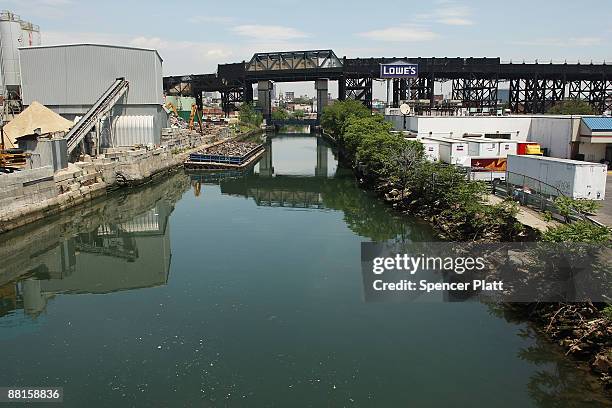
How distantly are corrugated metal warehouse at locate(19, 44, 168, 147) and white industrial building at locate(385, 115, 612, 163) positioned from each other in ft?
68.6

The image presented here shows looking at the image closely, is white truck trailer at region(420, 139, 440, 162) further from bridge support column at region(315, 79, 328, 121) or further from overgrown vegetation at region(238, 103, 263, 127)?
overgrown vegetation at region(238, 103, 263, 127)

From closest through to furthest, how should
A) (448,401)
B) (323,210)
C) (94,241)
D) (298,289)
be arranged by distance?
(448,401)
(298,289)
(94,241)
(323,210)

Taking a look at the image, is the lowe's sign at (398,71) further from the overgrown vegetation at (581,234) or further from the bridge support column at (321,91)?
the overgrown vegetation at (581,234)

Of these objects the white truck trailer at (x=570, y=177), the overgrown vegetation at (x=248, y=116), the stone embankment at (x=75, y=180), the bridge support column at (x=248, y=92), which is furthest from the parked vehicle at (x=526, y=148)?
the bridge support column at (x=248, y=92)

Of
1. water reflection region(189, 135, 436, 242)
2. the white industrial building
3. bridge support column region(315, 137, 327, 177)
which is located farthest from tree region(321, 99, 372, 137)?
the white industrial building

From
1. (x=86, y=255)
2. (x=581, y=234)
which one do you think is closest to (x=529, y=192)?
(x=581, y=234)

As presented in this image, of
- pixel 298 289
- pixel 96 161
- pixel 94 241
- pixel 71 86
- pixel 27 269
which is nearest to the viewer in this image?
pixel 298 289

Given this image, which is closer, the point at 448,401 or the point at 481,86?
the point at 448,401

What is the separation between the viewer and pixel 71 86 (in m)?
35.9

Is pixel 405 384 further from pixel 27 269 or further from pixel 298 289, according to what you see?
pixel 27 269

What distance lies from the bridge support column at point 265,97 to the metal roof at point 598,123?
6285 centimetres

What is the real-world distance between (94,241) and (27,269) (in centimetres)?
378

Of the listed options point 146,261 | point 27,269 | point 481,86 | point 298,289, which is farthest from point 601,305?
point 481,86

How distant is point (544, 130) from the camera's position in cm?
3022
